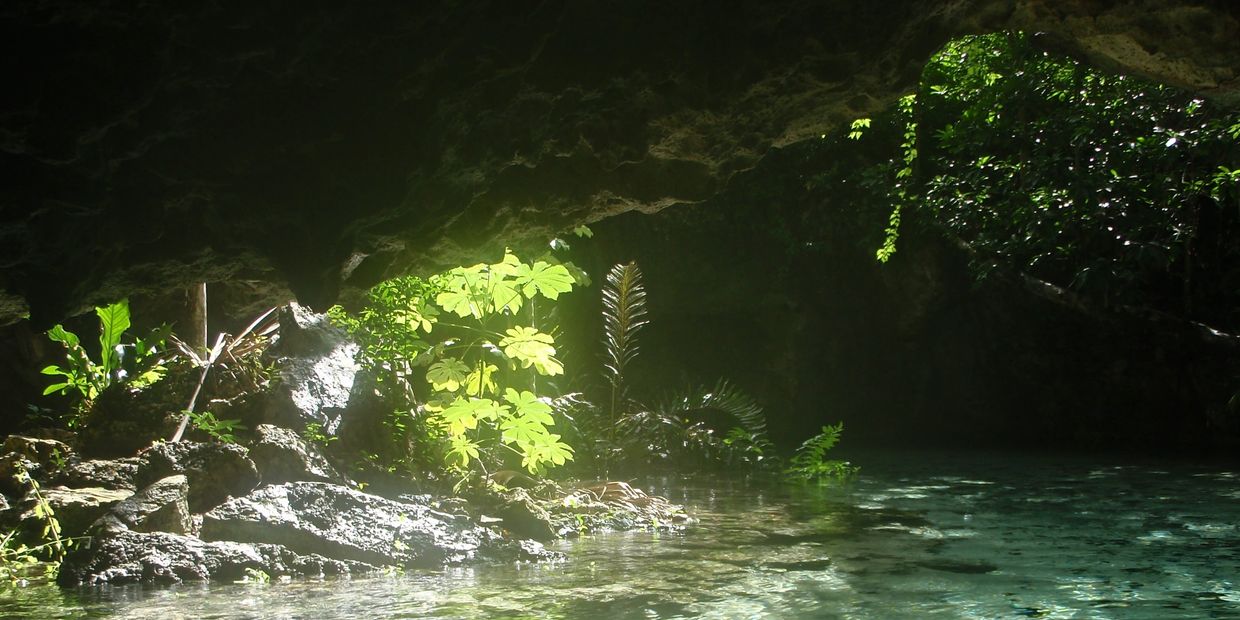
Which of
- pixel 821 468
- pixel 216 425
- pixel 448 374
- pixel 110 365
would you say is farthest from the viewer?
pixel 821 468

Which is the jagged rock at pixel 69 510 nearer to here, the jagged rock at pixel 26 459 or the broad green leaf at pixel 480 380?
the jagged rock at pixel 26 459

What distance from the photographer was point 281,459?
254 inches

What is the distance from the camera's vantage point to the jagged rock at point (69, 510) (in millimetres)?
6066

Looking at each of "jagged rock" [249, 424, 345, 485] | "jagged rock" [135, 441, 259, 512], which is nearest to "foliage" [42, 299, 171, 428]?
"jagged rock" [135, 441, 259, 512]

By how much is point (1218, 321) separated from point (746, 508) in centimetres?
883

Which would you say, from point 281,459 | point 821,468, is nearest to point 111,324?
point 281,459

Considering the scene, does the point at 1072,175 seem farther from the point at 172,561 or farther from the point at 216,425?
the point at 172,561

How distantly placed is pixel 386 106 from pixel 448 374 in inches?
161

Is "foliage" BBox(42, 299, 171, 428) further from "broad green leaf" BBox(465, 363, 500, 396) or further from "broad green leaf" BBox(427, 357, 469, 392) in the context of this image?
"broad green leaf" BBox(465, 363, 500, 396)

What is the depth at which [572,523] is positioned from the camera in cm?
712

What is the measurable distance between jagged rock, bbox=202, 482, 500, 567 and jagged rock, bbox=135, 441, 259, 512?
369 millimetres

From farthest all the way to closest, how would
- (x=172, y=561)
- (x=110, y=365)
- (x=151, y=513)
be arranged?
1. (x=110, y=365)
2. (x=151, y=513)
3. (x=172, y=561)

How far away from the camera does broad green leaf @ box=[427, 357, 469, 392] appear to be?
702 cm

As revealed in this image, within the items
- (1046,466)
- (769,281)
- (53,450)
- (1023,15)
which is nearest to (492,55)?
(1023,15)
